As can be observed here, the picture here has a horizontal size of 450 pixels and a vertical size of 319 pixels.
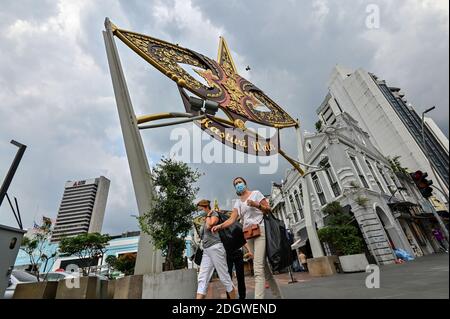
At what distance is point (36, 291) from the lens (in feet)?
11.7

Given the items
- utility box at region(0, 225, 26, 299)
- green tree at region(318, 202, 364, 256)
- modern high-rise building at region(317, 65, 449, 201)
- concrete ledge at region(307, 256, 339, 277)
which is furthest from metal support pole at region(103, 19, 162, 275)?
modern high-rise building at region(317, 65, 449, 201)

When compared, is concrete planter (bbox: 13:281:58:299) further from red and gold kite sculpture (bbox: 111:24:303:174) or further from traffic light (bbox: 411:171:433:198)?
traffic light (bbox: 411:171:433:198)

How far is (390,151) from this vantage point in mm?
24547

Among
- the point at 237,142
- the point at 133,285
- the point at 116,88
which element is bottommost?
the point at 133,285

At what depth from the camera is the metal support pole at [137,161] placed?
4.07m

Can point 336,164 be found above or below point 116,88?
above

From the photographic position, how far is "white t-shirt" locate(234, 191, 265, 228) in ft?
9.25

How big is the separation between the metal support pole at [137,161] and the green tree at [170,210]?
0.58 feet

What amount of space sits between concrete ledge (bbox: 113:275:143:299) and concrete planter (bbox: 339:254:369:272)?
259 inches

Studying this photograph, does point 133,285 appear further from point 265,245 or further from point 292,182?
point 292,182

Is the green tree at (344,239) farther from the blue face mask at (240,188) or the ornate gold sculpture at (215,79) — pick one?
the blue face mask at (240,188)

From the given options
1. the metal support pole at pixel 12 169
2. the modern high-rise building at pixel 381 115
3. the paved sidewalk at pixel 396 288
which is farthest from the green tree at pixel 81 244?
the modern high-rise building at pixel 381 115
